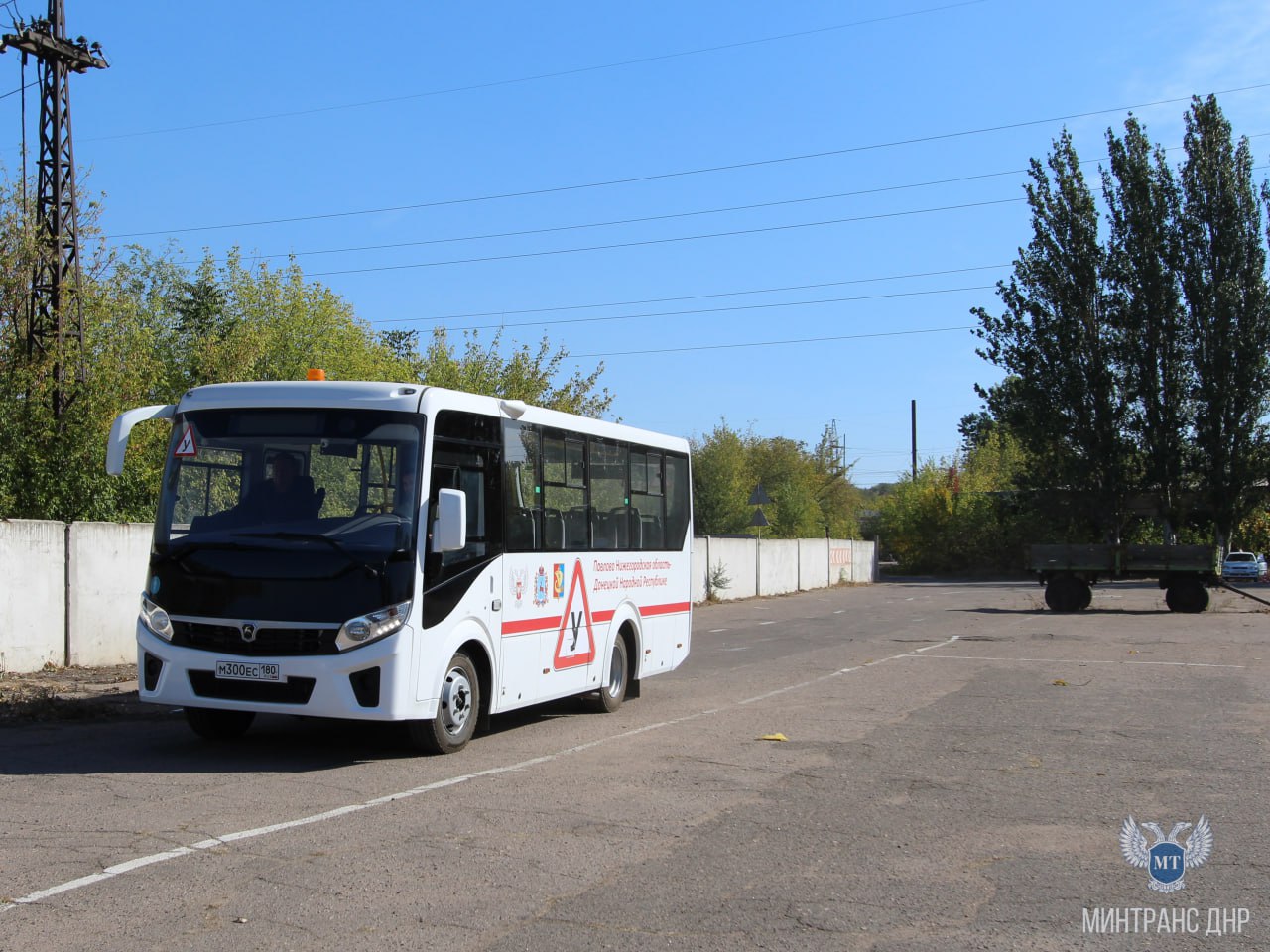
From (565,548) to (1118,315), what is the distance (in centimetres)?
4391

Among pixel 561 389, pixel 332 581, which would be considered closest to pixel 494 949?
pixel 332 581

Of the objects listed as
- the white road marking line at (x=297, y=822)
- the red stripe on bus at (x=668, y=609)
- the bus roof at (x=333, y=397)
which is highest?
the bus roof at (x=333, y=397)

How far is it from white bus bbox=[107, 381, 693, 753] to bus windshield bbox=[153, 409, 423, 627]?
0.04 ft

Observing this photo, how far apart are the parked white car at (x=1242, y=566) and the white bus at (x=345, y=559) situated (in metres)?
47.7

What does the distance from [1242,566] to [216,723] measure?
50.5 metres

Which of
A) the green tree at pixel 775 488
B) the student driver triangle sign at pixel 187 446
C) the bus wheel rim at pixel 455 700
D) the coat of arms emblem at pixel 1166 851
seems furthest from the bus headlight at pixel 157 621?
the green tree at pixel 775 488

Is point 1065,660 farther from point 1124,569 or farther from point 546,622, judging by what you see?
point 1124,569

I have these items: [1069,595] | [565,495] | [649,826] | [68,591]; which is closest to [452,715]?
[565,495]

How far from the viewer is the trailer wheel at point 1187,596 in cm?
3406

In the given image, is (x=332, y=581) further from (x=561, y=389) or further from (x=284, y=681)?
(x=561, y=389)

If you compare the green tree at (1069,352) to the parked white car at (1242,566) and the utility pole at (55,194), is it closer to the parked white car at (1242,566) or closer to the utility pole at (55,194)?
the parked white car at (1242,566)

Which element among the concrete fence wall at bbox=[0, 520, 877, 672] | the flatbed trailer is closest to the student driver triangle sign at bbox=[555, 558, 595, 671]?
the concrete fence wall at bbox=[0, 520, 877, 672]

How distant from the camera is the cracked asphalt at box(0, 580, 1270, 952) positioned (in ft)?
17.8

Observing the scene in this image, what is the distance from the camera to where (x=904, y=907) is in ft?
18.9
